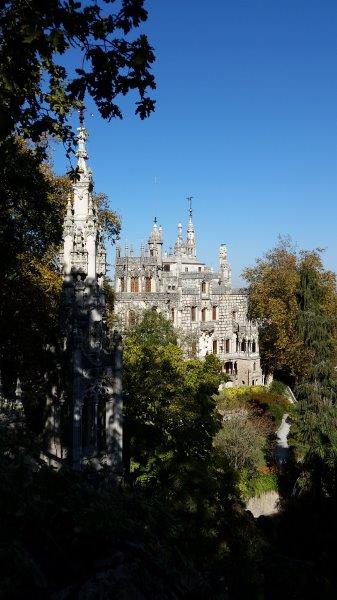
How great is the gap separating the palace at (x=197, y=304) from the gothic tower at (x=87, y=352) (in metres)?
25.5

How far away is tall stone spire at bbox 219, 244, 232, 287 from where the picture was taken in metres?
49.3

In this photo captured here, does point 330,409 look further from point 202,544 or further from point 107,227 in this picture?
point 107,227

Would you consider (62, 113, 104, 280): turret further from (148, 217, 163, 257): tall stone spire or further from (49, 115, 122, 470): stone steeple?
(148, 217, 163, 257): tall stone spire

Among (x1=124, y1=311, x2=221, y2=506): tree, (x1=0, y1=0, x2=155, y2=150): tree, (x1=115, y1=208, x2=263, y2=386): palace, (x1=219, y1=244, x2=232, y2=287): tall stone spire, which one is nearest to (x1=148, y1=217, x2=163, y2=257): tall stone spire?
(x1=115, y1=208, x2=263, y2=386): palace

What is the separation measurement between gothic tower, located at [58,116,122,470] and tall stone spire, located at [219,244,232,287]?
34.6m

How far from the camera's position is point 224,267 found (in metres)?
49.5

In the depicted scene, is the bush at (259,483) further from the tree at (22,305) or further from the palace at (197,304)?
the palace at (197,304)

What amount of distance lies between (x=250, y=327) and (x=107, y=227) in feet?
62.9

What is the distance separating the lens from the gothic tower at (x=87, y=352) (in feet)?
41.3

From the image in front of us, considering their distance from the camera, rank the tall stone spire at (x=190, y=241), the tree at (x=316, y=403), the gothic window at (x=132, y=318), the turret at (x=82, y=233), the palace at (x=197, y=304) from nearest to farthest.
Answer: the turret at (x=82, y=233) < the tree at (x=316, y=403) < the gothic window at (x=132, y=318) < the palace at (x=197, y=304) < the tall stone spire at (x=190, y=241)

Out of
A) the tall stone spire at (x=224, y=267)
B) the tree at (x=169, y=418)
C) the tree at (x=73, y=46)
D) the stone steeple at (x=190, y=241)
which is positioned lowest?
the tree at (x=169, y=418)

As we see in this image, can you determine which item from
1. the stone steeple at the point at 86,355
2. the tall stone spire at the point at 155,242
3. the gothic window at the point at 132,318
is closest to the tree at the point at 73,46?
the stone steeple at the point at 86,355

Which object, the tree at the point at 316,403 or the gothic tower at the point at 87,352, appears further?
the tree at the point at 316,403

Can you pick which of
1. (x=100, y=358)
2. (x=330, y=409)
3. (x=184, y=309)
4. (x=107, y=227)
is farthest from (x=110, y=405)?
(x=184, y=309)
